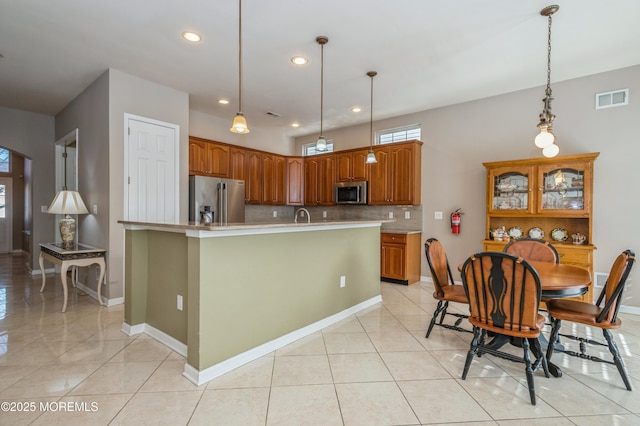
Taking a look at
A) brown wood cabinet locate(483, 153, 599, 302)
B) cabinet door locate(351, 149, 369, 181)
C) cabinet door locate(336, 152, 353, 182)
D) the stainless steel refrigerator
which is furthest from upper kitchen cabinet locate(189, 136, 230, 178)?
brown wood cabinet locate(483, 153, 599, 302)

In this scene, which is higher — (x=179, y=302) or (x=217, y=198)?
(x=217, y=198)

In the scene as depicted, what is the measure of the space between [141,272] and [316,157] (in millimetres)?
4347

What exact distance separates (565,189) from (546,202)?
252 millimetres

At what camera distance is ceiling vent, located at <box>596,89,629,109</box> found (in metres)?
3.66

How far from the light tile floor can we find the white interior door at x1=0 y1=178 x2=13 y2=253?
24.3 feet

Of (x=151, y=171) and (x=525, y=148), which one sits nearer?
(x=151, y=171)

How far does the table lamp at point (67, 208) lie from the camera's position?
389cm

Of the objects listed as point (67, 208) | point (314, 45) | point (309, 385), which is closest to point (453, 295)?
point (309, 385)

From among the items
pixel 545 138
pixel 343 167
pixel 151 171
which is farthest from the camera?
pixel 343 167

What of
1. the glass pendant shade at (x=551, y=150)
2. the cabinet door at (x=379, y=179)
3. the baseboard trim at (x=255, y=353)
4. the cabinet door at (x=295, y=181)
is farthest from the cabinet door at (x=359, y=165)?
the glass pendant shade at (x=551, y=150)

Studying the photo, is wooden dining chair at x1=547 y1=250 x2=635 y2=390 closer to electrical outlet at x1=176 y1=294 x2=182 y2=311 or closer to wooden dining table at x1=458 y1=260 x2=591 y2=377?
wooden dining table at x1=458 y1=260 x2=591 y2=377

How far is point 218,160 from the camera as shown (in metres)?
5.42

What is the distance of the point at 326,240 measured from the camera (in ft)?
10.4

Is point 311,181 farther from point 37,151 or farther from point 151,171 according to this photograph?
point 37,151
